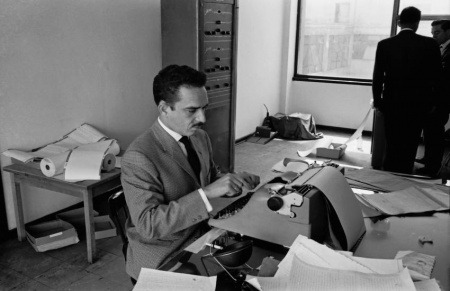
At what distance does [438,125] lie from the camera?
15.6 feet

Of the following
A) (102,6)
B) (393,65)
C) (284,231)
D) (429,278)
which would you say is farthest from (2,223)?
(393,65)

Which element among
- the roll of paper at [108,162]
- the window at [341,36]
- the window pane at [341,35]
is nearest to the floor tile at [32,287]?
the roll of paper at [108,162]

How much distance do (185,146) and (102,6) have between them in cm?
236

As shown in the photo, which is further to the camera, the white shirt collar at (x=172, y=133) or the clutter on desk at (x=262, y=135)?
the clutter on desk at (x=262, y=135)

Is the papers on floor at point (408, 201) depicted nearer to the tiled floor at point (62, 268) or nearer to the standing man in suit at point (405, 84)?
the tiled floor at point (62, 268)

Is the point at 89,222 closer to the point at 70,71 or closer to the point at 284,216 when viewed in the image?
the point at 70,71

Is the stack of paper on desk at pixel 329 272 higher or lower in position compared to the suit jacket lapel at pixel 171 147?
lower

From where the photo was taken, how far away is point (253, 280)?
1.26 metres

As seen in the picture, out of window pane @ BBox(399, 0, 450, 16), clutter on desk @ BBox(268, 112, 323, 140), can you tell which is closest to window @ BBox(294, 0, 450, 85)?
window pane @ BBox(399, 0, 450, 16)

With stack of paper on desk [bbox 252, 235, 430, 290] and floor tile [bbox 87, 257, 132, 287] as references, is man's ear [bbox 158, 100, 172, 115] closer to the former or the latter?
stack of paper on desk [bbox 252, 235, 430, 290]

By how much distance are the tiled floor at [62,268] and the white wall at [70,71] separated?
0.38 meters

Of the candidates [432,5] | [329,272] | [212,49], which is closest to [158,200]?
[329,272]

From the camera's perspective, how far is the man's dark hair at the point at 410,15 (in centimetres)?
380

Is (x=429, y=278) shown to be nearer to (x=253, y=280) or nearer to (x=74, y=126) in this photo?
(x=253, y=280)
